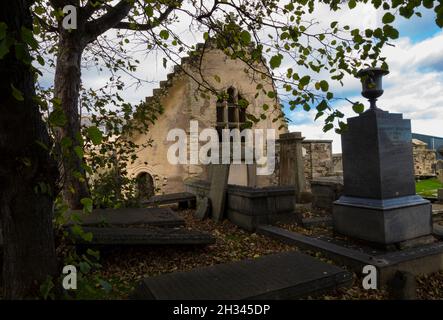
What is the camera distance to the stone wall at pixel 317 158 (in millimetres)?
11727

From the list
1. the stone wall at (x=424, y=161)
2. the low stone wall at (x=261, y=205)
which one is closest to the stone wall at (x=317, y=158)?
the low stone wall at (x=261, y=205)

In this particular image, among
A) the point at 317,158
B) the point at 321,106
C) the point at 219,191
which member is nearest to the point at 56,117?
the point at 321,106

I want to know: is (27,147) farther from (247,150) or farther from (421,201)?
(247,150)

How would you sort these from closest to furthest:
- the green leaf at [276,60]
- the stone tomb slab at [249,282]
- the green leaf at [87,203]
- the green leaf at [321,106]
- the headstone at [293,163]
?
the green leaf at [87,203]
the stone tomb slab at [249,282]
the green leaf at [321,106]
the green leaf at [276,60]
the headstone at [293,163]

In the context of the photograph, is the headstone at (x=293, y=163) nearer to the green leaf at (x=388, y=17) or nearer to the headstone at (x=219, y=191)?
the headstone at (x=219, y=191)

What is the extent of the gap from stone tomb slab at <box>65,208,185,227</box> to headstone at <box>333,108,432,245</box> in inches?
106

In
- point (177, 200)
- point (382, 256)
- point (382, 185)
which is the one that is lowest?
→ point (382, 256)

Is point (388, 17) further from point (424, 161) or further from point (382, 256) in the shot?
point (424, 161)

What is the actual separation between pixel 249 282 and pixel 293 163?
624 cm

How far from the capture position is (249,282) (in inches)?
109

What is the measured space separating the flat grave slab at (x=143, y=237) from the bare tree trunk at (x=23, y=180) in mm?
1214

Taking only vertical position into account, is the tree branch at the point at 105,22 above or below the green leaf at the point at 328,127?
above

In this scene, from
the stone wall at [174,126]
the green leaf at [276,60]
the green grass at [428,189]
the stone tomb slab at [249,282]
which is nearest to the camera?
the stone tomb slab at [249,282]

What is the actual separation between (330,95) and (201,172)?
921cm
